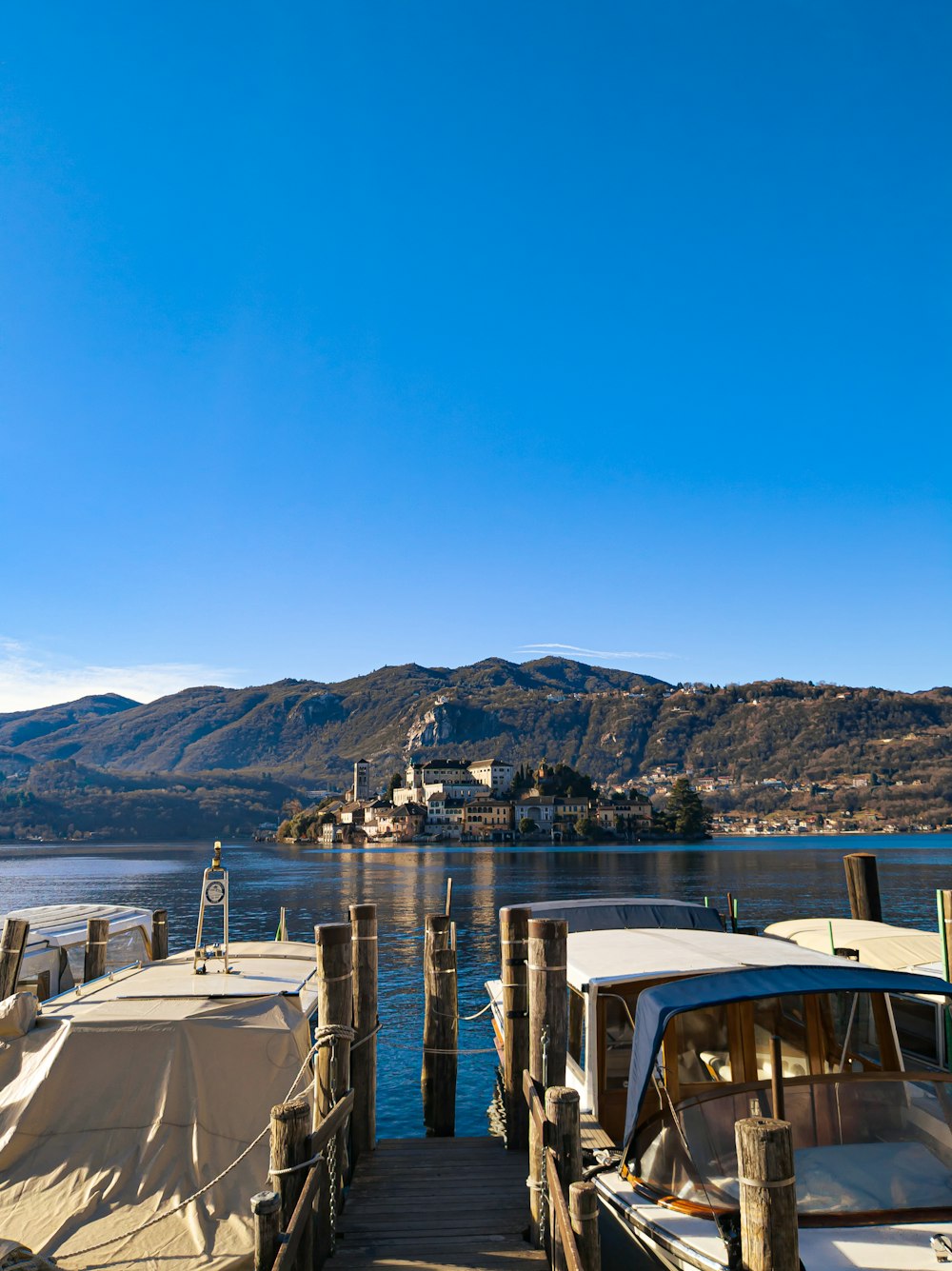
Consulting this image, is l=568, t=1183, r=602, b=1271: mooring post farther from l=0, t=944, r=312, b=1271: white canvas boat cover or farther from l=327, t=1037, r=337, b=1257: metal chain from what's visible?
l=0, t=944, r=312, b=1271: white canvas boat cover

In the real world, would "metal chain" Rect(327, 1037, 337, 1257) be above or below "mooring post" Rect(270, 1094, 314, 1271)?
below

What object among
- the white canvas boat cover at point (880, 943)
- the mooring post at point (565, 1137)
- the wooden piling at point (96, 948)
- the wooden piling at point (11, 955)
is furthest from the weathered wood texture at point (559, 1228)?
the wooden piling at point (11, 955)

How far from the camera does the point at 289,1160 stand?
24.3 ft

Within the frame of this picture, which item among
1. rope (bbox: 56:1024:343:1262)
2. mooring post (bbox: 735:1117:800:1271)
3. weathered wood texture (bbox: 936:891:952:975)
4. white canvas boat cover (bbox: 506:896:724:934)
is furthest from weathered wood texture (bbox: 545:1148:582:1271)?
weathered wood texture (bbox: 936:891:952:975)

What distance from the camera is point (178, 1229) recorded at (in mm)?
8602

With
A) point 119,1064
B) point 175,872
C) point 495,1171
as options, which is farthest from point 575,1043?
point 175,872

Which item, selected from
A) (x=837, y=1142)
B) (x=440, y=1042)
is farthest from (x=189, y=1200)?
(x=837, y=1142)

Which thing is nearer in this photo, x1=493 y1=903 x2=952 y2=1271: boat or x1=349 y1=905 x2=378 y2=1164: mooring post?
x1=493 y1=903 x2=952 y2=1271: boat

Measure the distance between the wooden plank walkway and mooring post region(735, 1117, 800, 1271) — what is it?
11.6 feet

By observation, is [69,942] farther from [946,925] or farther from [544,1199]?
[946,925]

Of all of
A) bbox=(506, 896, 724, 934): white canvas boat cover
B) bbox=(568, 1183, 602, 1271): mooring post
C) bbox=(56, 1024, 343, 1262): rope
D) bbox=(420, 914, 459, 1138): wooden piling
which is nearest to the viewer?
bbox=(568, 1183, 602, 1271): mooring post

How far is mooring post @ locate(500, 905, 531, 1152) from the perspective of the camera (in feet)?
36.7

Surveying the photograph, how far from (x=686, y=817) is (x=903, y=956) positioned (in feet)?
590

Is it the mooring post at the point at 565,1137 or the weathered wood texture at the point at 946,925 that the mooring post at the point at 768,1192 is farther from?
the weathered wood texture at the point at 946,925
